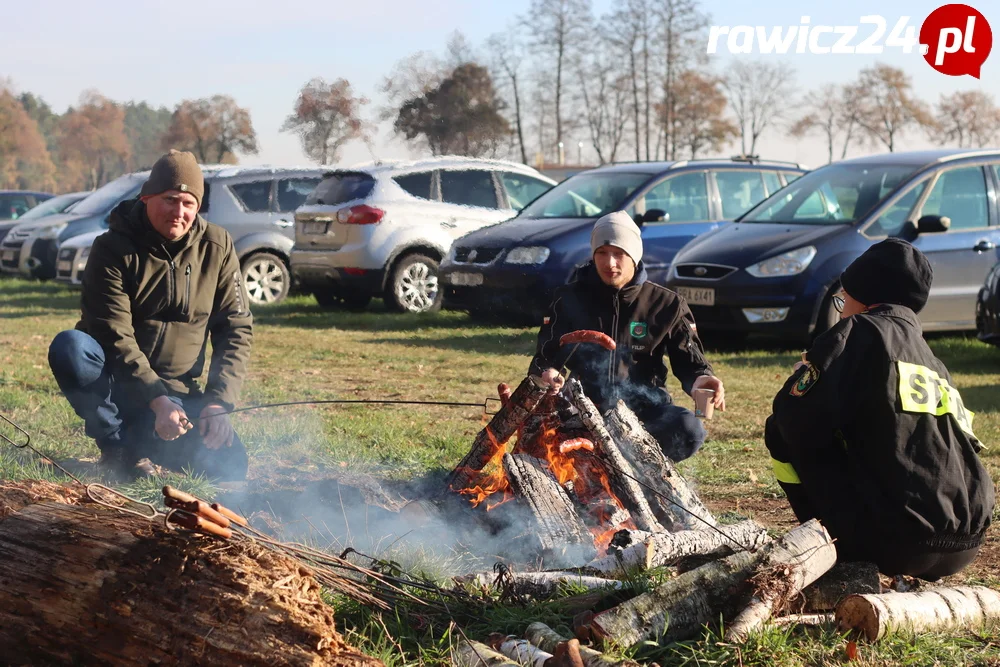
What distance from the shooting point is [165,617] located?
9.07ft

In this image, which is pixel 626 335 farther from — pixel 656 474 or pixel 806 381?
pixel 806 381

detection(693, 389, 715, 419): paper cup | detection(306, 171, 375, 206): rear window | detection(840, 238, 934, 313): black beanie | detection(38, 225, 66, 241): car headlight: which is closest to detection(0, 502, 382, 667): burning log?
detection(840, 238, 934, 313): black beanie

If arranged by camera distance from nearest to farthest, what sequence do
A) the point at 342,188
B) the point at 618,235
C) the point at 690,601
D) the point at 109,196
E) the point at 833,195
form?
the point at 690,601 → the point at 618,235 → the point at 833,195 → the point at 342,188 → the point at 109,196

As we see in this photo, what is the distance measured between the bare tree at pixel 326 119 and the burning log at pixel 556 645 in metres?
16.4

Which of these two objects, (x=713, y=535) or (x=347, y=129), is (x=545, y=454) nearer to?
(x=713, y=535)

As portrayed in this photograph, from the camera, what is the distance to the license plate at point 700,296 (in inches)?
405

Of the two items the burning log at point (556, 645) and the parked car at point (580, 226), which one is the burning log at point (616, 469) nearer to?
the burning log at point (556, 645)

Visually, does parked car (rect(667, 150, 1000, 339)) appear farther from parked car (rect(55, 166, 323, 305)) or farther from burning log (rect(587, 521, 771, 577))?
parked car (rect(55, 166, 323, 305))

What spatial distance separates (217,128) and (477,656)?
53.8 metres

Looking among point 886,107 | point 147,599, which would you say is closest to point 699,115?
point 886,107

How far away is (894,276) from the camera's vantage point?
386 cm

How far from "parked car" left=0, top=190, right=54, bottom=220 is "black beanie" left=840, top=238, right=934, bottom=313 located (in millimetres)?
25600

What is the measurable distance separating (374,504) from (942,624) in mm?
2493

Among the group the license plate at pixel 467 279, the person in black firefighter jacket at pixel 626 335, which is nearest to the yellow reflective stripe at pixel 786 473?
the person in black firefighter jacket at pixel 626 335
